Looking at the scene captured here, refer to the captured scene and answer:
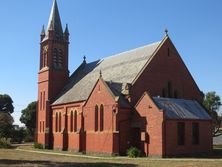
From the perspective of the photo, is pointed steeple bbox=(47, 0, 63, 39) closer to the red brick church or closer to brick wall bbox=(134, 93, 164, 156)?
the red brick church

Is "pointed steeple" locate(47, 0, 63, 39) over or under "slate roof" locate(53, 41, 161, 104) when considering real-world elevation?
over

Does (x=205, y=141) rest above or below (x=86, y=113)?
below

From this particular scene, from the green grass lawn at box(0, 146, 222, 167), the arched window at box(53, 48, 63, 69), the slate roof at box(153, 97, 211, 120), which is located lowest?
the green grass lawn at box(0, 146, 222, 167)

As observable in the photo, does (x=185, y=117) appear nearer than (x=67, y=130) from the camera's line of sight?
Yes

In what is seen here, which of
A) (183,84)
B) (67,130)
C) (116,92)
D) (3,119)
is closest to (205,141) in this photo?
(183,84)

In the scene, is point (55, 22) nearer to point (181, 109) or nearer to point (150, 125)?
point (181, 109)

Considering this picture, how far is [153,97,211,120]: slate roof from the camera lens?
42219 millimetres

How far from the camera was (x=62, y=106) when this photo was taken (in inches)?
2347

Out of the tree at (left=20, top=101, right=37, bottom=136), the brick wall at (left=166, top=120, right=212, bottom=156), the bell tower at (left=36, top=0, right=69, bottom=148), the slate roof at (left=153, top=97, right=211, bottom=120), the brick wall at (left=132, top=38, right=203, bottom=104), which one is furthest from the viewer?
the tree at (left=20, top=101, right=37, bottom=136)

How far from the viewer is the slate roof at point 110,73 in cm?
4881

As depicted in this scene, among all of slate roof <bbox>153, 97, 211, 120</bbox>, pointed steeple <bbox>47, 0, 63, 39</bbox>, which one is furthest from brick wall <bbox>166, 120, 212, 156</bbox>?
pointed steeple <bbox>47, 0, 63, 39</bbox>

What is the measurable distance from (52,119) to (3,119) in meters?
35.2

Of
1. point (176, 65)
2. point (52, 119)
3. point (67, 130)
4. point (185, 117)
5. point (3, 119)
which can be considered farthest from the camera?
point (3, 119)

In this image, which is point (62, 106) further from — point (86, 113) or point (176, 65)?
point (176, 65)
